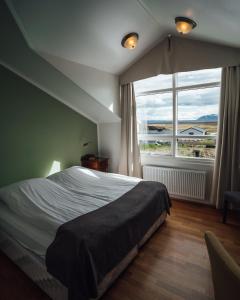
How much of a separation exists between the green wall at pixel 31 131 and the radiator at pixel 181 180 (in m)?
1.55

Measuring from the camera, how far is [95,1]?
1.77 meters

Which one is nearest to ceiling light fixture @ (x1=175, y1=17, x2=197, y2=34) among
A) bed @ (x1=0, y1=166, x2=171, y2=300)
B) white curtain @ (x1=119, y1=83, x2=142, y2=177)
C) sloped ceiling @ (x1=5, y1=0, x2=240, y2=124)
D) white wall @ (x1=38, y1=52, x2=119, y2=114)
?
sloped ceiling @ (x1=5, y1=0, x2=240, y2=124)

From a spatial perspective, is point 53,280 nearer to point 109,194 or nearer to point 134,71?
point 109,194

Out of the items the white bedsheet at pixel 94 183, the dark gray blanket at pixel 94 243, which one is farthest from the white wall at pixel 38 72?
the dark gray blanket at pixel 94 243

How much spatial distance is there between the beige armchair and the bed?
2.73ft

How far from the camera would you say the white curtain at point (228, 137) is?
8.54ft

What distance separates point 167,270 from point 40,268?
3.96 feet

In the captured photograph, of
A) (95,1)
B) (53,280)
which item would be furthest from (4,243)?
(95,1)

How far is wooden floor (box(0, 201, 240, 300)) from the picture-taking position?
1.59 meters

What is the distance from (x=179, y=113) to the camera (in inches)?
129

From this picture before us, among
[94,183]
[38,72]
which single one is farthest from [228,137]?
[38,72]

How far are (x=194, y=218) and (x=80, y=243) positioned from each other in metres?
1.96

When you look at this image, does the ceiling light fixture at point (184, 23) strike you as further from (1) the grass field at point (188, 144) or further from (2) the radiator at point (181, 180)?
(2) the radiator at point (181, 180)

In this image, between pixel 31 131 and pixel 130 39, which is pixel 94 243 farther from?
pixel 130 39
